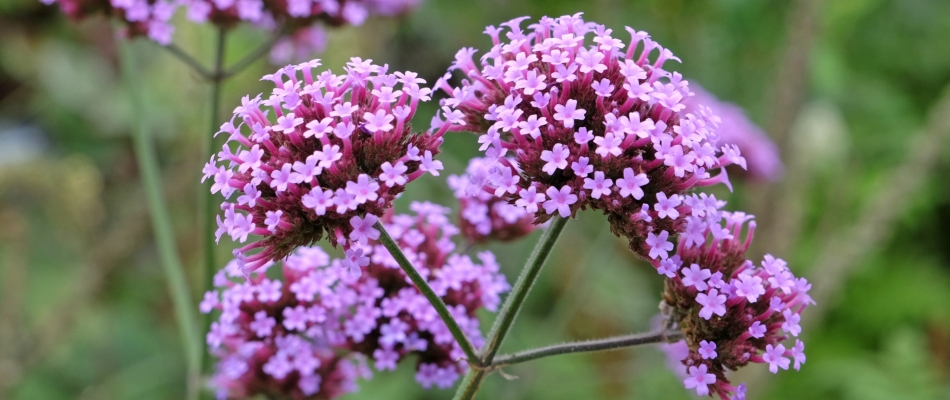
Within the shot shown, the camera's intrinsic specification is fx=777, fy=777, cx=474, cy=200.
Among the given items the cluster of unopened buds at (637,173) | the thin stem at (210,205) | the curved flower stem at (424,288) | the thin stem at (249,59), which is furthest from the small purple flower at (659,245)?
the thin stem at (249,59)

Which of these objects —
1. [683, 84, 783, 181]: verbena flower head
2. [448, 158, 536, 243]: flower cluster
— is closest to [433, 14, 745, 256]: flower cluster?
[448, 158, 536, 243]: flower cluster

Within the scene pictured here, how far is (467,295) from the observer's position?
1.54 meters

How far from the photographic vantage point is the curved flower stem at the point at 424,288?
115 centimetres

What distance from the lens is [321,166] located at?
3.63 feet

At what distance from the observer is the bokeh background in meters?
2.73

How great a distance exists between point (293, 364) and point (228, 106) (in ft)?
6.98

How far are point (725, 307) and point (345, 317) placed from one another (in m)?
0.70

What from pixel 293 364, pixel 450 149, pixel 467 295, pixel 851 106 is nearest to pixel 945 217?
pixel 851 106

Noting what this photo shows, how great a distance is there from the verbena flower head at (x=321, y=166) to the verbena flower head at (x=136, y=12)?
38.0 inches

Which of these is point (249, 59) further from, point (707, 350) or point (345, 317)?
point (707, 350)

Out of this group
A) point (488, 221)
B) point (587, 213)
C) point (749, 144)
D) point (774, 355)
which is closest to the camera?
point (774, 355)

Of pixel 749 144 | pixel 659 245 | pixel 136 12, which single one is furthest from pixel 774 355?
pixel 749 144

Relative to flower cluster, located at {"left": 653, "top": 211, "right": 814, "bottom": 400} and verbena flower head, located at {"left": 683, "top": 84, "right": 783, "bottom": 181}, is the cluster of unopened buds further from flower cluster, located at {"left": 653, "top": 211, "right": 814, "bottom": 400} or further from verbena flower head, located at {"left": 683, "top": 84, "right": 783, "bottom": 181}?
verbena flower head, located at {"left": 683, "top": 84, "right": 783, "bottom": 181}

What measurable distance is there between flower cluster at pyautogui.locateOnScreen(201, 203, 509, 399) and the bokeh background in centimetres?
91
